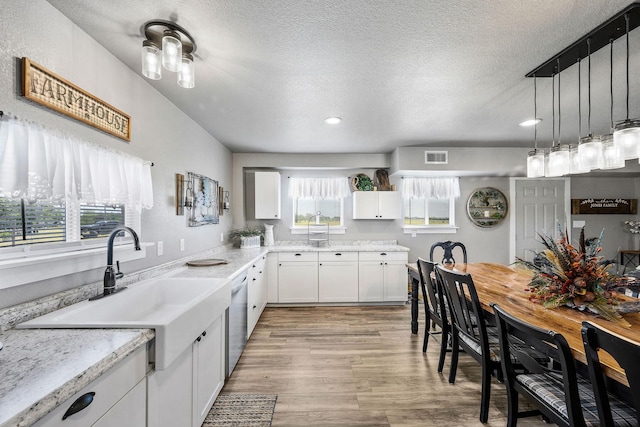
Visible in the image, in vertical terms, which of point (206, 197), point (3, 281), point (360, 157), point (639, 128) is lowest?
point (3, 281)

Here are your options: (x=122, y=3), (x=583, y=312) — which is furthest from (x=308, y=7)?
(x=583, y=312)

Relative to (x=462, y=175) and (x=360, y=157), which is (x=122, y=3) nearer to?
(x=360, y=157)

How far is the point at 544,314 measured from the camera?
5.62 feet

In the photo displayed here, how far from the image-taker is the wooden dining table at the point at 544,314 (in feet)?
3.99

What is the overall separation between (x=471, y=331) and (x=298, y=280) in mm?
2659

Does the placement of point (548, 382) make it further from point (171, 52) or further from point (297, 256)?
point (297, 256)

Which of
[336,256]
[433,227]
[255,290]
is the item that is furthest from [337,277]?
[433,227]

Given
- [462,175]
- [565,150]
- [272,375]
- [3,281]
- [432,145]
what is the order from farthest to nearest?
[462,175] < [432,145] < [272,375] < [565,150] < [3,281]

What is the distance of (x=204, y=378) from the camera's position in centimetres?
179

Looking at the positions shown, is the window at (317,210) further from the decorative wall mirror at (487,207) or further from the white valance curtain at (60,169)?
the white valance curtain at (60,169)

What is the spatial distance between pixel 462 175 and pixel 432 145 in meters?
0.95

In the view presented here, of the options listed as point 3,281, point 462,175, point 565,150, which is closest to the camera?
point 3,281

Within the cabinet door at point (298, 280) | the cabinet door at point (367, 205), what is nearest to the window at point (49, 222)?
the cabinet door at point (298, 280)

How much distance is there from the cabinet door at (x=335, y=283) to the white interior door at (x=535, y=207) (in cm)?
290
